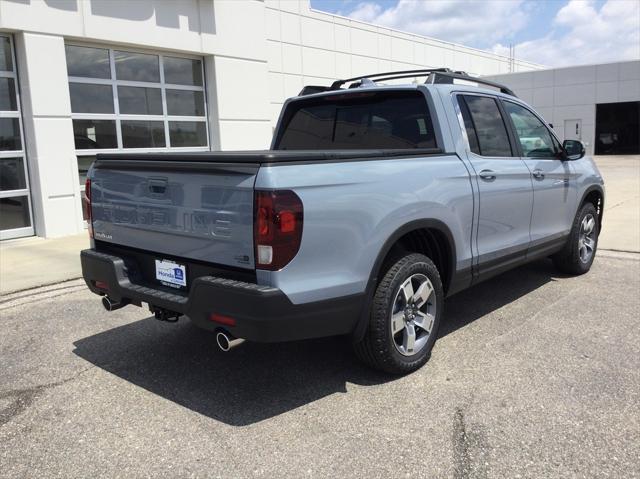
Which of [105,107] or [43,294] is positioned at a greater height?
[105,107]

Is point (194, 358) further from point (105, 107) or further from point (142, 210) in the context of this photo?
point (105, 107)

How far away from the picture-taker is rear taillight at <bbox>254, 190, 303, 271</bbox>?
292 cm

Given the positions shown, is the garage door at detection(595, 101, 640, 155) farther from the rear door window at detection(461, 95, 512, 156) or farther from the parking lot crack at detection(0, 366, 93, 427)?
the parking lot crack at detection(0, 366, 93, 427)

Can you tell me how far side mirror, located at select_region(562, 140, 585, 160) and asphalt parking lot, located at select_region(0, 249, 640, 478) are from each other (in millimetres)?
1508

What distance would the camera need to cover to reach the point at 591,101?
115ft

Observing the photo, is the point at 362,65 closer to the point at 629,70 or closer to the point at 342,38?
the point at 342,38

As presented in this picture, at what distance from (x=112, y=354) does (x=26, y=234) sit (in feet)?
20.9

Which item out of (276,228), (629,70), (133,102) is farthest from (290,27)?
(629,70)

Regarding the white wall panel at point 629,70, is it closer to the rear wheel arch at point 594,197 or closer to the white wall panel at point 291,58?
the white wall panel at point 291,58

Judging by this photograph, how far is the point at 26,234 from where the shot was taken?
966cm

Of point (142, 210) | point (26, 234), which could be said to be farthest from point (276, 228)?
point (26, 234)

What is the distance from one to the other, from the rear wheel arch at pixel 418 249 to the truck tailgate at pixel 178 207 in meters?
0.79

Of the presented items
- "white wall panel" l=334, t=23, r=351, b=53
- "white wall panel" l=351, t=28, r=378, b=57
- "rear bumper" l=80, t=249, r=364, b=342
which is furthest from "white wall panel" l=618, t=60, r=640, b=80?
"rear bumper" l=80, t=249, r=364, b=342

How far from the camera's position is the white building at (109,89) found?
30.6 ft
